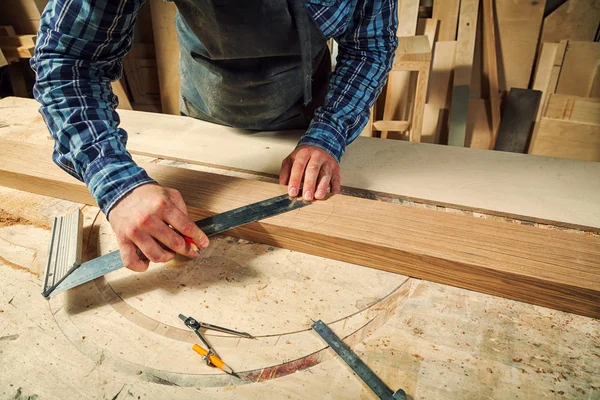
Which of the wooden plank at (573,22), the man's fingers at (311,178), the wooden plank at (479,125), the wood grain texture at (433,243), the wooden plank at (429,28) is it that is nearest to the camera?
the wood grain texture at (433,243)

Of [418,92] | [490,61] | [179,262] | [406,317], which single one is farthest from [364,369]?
[490,61]

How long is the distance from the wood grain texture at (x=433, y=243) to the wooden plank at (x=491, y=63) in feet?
7.64

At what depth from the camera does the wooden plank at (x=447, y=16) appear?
280 centimetres

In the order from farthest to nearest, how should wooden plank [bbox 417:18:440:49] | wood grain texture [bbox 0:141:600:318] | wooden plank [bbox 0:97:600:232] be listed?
wooden plank [bbox 417:18:440:49]
wooden plank [bbox 0:97:600:232]
wood grain texture [bbox 0:141:600:318]

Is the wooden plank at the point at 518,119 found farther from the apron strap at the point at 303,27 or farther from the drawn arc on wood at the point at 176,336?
the drawn arc on wood at the point at 176,336

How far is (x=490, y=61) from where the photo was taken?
2.91 m

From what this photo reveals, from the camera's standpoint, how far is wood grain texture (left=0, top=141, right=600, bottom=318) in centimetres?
88

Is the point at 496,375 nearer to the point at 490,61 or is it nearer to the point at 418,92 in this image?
the point at 418,92

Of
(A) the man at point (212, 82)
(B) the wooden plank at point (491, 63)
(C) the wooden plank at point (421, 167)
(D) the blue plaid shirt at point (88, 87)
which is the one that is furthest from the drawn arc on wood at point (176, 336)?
(B) the wooden plank at point (491, 63)

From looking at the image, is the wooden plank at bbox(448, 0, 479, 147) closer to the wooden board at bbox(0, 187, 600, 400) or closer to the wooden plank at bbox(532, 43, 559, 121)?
the wooden plank at bbox(532, 43, 559, 121)

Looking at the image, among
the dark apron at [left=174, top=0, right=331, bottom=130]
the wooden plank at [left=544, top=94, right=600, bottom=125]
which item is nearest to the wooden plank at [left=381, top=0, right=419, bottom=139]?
the wooden plank at [left=544, top=94, right=600, bottom=125]

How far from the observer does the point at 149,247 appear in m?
0.91

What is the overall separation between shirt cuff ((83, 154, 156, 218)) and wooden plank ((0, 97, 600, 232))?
498 millimetres

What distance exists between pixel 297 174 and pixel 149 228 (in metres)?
0.46
